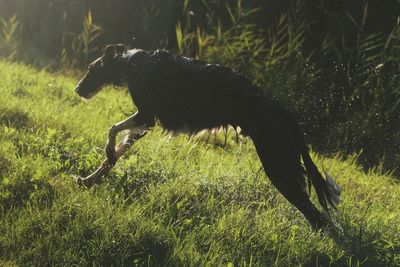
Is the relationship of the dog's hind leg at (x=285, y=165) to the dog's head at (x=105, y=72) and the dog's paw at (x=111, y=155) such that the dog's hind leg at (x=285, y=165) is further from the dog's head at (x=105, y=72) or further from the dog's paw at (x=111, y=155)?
the dog's head at (x=105, y=72)

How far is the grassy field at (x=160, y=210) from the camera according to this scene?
3.43 m

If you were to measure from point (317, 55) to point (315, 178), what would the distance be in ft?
14.1

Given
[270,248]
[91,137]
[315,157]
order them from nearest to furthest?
[270,248]
[91,137]
[315,157]

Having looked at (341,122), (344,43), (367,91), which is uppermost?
(344,43)

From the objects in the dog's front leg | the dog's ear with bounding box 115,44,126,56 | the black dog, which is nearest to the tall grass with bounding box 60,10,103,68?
the dog's ear with bounding box 115,44,126,56

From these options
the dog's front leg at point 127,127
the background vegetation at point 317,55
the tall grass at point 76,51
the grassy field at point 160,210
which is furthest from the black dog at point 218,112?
the tall grass at point 76,51

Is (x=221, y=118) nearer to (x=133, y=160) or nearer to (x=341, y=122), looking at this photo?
(x=133, y=160)

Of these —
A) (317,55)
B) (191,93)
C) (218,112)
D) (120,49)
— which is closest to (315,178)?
(218,112)

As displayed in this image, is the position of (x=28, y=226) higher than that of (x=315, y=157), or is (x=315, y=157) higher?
(x=28, y=226)

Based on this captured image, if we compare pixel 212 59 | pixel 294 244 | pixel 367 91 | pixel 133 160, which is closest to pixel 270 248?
pixel 294 244

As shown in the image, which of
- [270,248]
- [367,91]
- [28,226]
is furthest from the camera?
[367,91]

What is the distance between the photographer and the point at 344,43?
306 inches

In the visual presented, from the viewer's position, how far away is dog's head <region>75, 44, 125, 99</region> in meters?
4.72

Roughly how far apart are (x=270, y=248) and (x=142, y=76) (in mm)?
1770
